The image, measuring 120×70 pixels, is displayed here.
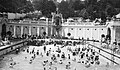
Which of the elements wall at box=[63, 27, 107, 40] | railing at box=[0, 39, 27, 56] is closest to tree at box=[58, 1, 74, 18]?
wall at box=[63, 27, 107, 40]

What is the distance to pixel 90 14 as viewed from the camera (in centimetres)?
9250

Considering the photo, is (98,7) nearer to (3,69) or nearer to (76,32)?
(76,32)

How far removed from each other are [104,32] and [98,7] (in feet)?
120

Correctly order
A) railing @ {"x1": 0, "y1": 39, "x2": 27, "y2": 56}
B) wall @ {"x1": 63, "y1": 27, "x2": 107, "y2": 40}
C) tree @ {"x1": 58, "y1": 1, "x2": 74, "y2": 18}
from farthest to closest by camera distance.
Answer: tree @ {"x1": 58, "y1": 1, "x2": 74, "y2": 18} < wall @ {"x1": 63, "y1": 27, "x2": 107, "y2": 40} < railing @ {"x1": 0, "y1": 39, "x2": 27, "y2": 56}

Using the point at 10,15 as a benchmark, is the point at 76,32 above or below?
below

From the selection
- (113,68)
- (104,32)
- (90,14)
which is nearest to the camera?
(113,68)

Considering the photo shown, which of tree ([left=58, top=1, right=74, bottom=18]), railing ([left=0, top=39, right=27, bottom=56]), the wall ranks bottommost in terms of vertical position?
railing ([left=0, top=39, right=27, bottom=56])

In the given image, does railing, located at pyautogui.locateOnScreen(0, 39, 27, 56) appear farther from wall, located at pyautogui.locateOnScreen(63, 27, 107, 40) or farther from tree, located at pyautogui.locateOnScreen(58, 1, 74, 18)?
tree, located at pyautogui.locateOnScreen(58, 1, 74, 18)

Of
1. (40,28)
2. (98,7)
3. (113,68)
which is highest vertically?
(98,7)

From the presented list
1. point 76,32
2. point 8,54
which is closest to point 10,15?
point 76,32

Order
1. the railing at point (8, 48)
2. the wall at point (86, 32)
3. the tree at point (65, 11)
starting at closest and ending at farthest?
the railing at point (8, 48), the wall at point (86, 32), the tree at point (65, 11)

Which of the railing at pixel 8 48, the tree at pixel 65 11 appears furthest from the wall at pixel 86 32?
the tree at pixel 65 11

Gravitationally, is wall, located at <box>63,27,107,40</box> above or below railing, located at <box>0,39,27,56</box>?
above

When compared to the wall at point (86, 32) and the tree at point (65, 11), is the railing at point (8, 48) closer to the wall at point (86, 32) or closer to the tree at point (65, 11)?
the wall at point (86, 32)
